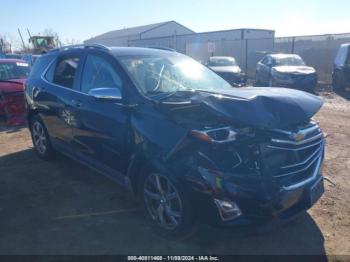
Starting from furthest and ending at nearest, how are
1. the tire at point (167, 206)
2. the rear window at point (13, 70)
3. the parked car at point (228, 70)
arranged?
the parked car at point (228, 70) < the rear window at point (13, 70) < the tire at point (167, 206)

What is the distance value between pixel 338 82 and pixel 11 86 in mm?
12431

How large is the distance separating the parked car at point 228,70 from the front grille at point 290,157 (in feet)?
36.2

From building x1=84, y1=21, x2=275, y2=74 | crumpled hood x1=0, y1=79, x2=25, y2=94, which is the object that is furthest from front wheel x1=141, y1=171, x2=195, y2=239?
building x1=84, y1=21, x2=275, y2=74

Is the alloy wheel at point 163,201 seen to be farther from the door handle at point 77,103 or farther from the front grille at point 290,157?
the door handle at point 77,103

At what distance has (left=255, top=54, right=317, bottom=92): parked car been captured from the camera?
562 inches

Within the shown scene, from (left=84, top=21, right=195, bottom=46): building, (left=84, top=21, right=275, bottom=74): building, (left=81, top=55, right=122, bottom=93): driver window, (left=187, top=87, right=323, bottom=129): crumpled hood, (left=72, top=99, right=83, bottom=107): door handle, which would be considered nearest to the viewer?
(left=187, top=87, right=323, bottom=129): crumpled hood

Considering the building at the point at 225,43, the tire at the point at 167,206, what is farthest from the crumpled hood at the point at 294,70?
the tire at the point at 167,206

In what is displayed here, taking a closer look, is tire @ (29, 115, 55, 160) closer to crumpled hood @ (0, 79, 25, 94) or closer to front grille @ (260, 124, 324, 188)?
crumpled hood @ (0, 79, 25, 94)

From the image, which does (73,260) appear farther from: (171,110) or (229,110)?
(229,110)

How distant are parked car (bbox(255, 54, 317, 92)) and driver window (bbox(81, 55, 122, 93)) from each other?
37.6 ft

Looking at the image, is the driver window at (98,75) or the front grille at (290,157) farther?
the driver window at (98,75)

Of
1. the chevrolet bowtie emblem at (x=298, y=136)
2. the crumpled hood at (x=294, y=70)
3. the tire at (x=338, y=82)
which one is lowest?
the tire at (x=338, y=82)

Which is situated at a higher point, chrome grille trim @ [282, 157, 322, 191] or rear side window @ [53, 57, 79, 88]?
rear side window @ [53, 57, 79, 88]

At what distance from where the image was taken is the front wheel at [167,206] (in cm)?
317
